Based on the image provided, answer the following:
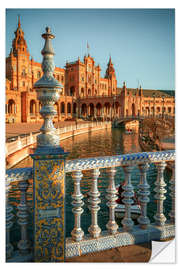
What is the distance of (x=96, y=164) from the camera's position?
2.41 meters

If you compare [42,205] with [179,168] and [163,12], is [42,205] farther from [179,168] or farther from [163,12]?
[163,12]

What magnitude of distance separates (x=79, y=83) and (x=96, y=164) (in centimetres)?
5782

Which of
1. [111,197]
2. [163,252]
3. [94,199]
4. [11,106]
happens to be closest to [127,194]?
[111,197]

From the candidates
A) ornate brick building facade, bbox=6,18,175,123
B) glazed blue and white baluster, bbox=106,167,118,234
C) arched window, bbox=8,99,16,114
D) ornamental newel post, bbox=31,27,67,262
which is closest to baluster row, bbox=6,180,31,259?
ornamental newel post, bbox=31,27,67,262

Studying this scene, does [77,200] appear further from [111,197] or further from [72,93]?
[72,93]

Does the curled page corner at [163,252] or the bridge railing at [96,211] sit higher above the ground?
the bridge railing at [96,211]

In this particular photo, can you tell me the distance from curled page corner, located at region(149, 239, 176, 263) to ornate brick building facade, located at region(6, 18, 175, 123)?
34.9 meters

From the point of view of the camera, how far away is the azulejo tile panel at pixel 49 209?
224cm

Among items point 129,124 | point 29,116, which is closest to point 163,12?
point 29,116

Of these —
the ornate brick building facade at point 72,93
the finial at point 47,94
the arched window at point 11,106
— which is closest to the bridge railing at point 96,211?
the finial at point 47,94

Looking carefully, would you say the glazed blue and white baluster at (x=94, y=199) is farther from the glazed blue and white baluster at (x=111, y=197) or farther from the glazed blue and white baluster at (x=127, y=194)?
the glazed blue and white baluster at (x=127, y=194)

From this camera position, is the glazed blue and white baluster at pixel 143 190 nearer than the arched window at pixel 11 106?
Yes

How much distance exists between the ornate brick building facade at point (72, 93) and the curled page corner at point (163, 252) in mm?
34943

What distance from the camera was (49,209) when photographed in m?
2.28
